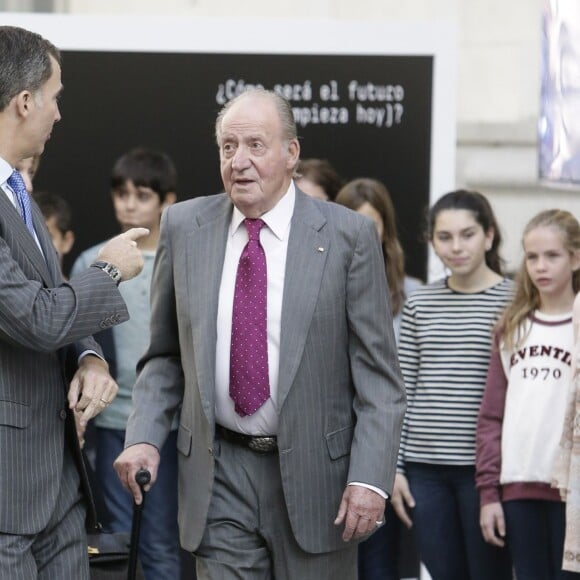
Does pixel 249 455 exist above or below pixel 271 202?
below

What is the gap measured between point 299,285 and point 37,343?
0.97 meters

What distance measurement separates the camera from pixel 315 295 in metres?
4.33

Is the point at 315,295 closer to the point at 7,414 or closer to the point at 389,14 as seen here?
the point at 7,414

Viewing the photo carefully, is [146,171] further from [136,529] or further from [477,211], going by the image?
[136,529]

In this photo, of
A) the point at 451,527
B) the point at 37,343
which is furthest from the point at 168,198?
the point at 37,343

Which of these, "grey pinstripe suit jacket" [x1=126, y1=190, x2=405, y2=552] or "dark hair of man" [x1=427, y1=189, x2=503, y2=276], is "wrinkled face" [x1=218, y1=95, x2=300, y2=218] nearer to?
"grey pinstripe suit jacket" [x1=126, y1=190, x2=405, y2=552]

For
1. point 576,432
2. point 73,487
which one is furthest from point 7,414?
point 576,432

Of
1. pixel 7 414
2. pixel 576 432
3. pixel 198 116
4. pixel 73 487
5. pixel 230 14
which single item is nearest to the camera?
pixel 7 414

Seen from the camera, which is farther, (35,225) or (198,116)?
(198,116)

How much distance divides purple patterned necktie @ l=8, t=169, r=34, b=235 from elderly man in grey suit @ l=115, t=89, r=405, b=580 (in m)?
0.70

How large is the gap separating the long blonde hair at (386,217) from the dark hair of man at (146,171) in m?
0.81

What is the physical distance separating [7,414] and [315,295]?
107 centimetres

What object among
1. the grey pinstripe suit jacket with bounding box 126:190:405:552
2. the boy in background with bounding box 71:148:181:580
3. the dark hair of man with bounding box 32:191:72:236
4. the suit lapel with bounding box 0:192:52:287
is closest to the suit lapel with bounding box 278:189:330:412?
the grey pinstripe suit jacket with bounding box 126:190:405:552

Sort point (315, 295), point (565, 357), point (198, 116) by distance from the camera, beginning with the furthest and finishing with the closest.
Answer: point (198, 116) → point (565, 357) → point (315, 295)
